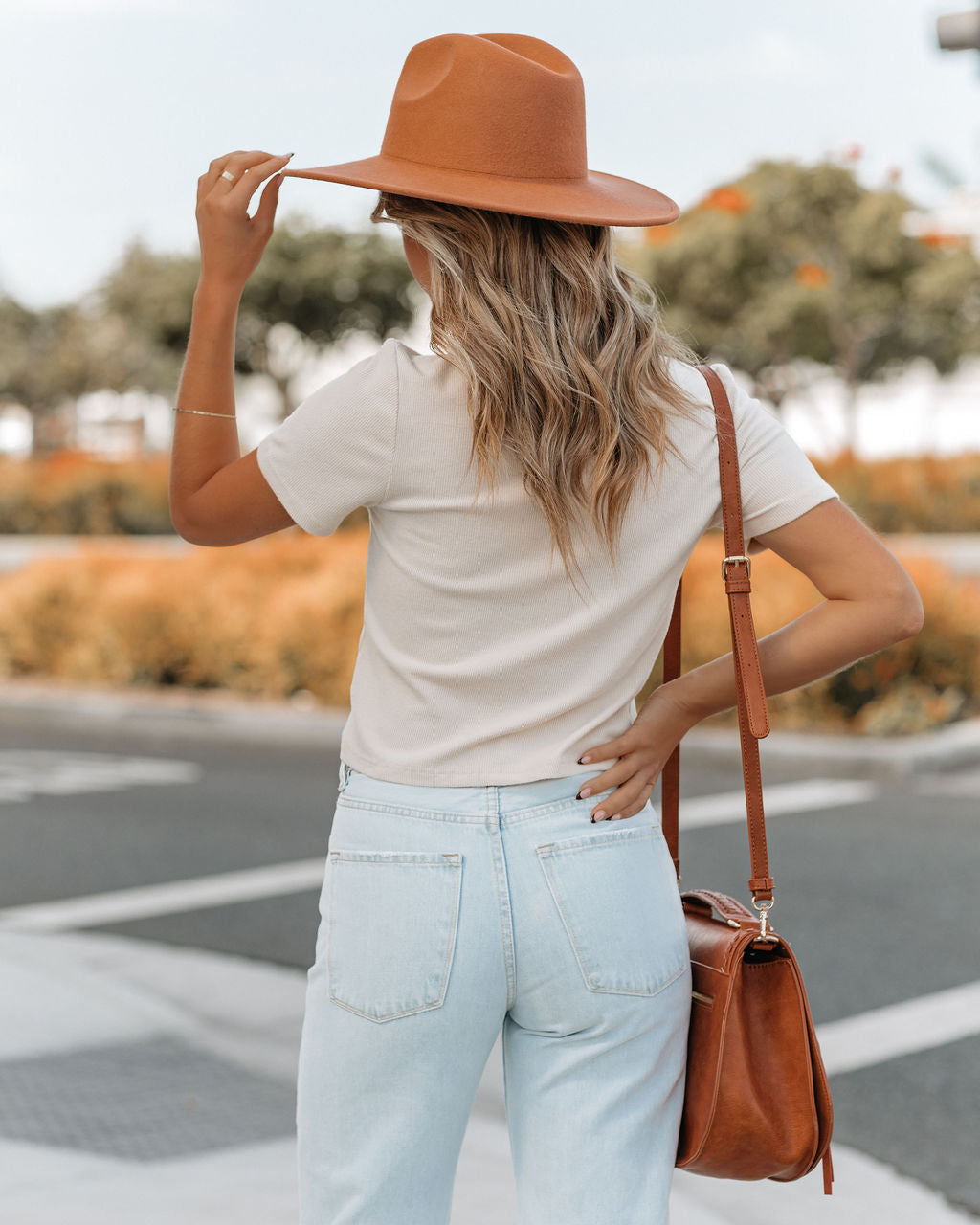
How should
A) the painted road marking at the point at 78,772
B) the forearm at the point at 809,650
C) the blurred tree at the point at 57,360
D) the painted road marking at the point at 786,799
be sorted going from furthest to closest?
the blurred tree at the point at 57,360 < the painted road marking at the point at 78,772 < the painted road marking at the point at 786,799 < the forearm at the point at 809,650

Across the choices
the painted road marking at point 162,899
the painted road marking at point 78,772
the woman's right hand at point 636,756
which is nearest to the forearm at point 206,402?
the woman's right hand at point 636,756

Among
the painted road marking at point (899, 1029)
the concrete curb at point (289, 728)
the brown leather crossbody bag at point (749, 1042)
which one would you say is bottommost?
the concrete curb at point (289, 728)

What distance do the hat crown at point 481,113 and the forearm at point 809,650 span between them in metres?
0.59

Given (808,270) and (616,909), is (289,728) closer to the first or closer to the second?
(616,909)

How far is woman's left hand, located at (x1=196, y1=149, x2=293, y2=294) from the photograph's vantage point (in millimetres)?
1724

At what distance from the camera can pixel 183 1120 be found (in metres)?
3.96

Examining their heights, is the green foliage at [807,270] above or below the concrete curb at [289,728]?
above

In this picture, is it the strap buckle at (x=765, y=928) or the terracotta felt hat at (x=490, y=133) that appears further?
the strap buckle at (x=765, y=928)

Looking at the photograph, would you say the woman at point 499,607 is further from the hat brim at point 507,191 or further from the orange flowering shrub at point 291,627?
the orange flowering shrub at point 291,627

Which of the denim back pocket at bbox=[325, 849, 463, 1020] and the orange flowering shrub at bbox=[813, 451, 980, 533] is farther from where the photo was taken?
the orange flowering shrub at bbox=[813, 451, 980, 533]

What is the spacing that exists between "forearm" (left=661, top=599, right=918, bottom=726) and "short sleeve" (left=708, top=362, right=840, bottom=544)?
0.13 m

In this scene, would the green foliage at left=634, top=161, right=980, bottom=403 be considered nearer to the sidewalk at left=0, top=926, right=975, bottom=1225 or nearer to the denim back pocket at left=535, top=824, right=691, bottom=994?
the sidewalk at left=0, top=926, right=975, bottom=1225

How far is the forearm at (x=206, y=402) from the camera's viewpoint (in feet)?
5.62

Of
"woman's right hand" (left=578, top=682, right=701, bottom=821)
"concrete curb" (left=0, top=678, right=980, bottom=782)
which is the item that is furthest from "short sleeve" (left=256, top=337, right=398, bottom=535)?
"concrete curb" (left=0, top=678, right=980, bottom=782)
